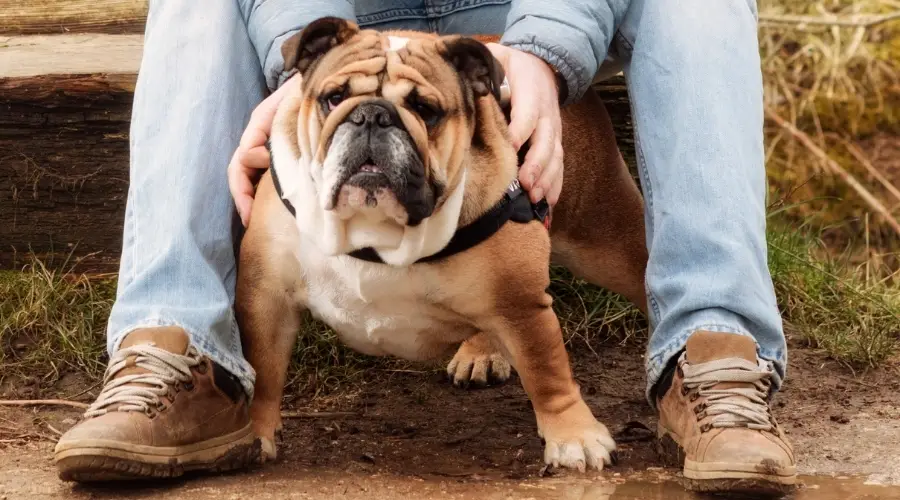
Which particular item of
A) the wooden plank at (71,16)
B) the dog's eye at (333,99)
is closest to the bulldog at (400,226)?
the dog's eye at (333,99)

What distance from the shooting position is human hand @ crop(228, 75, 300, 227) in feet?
8.40

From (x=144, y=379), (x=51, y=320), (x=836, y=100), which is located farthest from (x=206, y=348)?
(x=836, y=100)

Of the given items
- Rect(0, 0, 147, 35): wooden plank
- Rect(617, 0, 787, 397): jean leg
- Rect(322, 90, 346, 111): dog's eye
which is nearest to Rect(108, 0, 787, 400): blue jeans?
Rect(617, 0, 787, 397): jean leg

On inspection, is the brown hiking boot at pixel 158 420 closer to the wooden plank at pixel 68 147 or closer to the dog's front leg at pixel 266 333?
the dog's front leg at pixel 266 333

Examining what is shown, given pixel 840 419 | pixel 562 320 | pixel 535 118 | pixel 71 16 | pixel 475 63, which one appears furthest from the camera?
pixel 71 16

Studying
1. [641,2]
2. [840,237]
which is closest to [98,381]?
[641,2]

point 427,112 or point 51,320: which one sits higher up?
point 427,112

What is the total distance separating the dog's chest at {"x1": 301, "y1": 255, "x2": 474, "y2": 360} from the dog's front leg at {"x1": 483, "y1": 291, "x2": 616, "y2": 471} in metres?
0.13

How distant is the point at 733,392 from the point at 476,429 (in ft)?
2.58

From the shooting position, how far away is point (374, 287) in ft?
8.18

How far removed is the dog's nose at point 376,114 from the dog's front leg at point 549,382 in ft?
1.67

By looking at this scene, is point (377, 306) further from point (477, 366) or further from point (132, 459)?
point (477, 366)

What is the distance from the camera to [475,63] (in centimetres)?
244

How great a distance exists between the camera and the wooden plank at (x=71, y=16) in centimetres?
397
